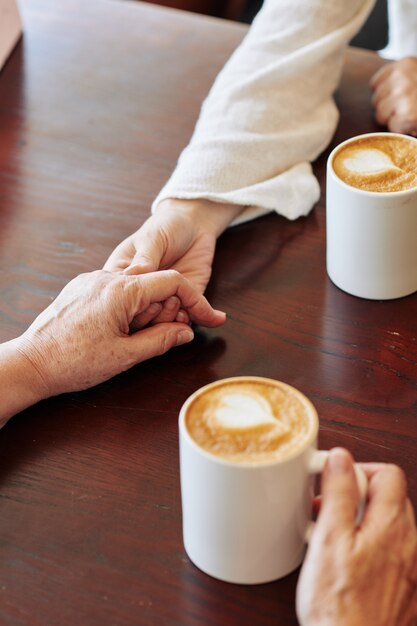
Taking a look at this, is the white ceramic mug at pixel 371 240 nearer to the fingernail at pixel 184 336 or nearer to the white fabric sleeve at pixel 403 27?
the fingernail at pixel 184 336

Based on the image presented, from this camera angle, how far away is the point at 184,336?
2.98ft

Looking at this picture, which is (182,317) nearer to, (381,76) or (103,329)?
(103,329)

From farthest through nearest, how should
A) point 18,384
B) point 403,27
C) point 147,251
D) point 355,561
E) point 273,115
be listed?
point 403,27, point 273,115, point 147,251, point 18,384, point 355,561

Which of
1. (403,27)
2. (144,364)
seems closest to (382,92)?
(403,27)

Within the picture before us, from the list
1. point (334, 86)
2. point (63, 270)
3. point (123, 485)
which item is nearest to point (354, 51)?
point (334, 86)

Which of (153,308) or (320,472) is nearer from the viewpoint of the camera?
(320,472)

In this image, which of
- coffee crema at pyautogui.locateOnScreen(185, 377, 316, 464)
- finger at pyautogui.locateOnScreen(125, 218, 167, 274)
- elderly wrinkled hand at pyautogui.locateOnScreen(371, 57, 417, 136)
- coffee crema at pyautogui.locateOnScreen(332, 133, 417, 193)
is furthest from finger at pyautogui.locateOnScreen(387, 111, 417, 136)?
coffee crema at pyautogui.locateOnScreen(185, 377, 316, 464)

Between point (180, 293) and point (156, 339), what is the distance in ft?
0.20

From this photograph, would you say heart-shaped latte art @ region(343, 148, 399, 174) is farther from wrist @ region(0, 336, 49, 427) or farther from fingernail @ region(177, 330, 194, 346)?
wrist @ region(0, 336, 49, 427)

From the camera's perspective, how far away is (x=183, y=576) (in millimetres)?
699

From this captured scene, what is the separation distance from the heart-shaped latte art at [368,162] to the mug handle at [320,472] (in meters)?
0.38

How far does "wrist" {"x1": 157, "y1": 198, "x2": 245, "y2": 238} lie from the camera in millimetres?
1050

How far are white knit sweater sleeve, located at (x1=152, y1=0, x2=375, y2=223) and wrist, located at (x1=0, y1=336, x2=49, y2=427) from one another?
A: 1.01 ft

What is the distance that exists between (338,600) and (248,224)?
0.59 m
